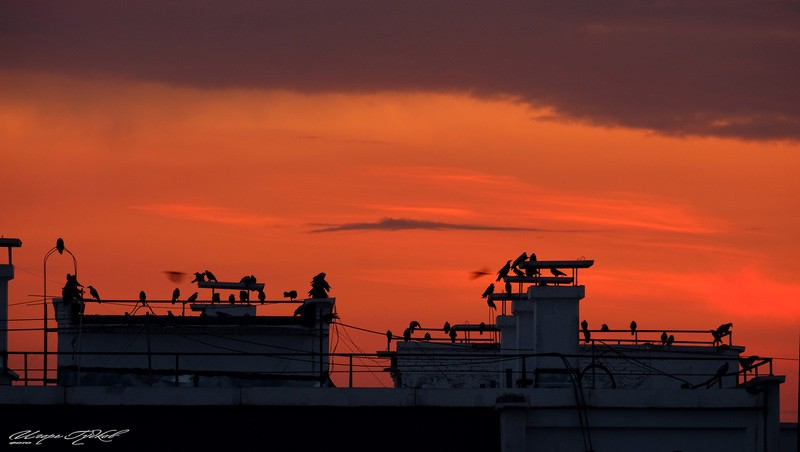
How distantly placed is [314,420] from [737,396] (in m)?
9.41

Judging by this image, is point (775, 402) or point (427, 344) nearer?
point (775, 402)

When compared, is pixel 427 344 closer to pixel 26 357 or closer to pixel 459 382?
pixel 459 382

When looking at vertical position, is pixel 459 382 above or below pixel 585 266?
below

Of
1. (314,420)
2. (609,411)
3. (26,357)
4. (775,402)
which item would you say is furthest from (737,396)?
(26,357)

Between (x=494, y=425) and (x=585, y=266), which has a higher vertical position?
(x=585, y=266)

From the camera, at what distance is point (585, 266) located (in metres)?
36.8

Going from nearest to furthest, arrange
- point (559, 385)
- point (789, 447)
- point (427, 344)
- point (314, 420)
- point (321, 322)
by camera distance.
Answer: point (314, 420) < point (559, 385) < point (321, 322) < point (789, 447) < point (427, 344)

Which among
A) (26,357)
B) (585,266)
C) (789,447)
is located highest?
(585,266)

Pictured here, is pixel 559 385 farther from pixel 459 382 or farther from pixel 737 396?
pixel 459 382

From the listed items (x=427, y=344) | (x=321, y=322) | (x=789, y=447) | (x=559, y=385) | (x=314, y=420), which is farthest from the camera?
(x=427, y=344)

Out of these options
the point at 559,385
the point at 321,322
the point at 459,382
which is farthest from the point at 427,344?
the point at 559,385

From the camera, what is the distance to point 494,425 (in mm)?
32219

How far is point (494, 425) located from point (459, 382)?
18905mm

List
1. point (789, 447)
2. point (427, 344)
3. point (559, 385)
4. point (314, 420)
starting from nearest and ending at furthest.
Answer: point (314, 420)
point (559, 385)
point (789, 447)
point (427, 344)
